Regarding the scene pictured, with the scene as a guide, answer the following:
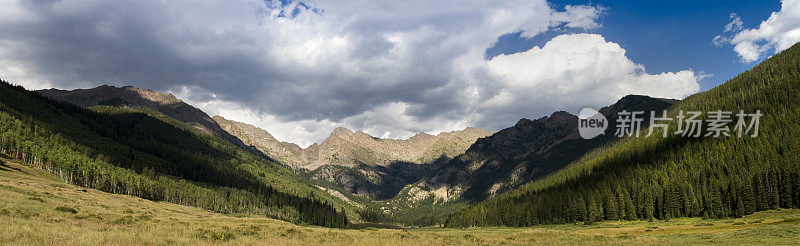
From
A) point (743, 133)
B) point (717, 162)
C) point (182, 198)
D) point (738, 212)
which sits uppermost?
point (743, 133)

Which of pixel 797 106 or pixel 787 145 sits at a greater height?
pixel 797 106

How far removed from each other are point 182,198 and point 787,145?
235 metres

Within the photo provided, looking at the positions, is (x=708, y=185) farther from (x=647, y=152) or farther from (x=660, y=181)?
(x=647, y=152)

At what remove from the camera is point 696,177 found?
383ft

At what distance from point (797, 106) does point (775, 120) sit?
13811mm

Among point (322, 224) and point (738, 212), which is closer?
point (738, 212)

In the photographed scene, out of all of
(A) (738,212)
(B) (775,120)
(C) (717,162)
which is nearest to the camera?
(A) (738,212)

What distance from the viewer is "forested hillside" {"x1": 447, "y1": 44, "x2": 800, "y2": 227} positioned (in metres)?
100

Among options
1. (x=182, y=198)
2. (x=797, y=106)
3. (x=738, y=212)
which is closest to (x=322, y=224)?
(x=182, y=198)

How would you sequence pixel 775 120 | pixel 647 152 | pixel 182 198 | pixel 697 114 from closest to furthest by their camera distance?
pixel 775 120 → pixel 182 198 → pixel 647 152 → pixel 697 114

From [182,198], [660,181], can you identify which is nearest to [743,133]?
[660,181]

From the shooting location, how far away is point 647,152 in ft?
533

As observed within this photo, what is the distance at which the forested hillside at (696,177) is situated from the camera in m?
100

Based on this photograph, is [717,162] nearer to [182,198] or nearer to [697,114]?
[697,114]
